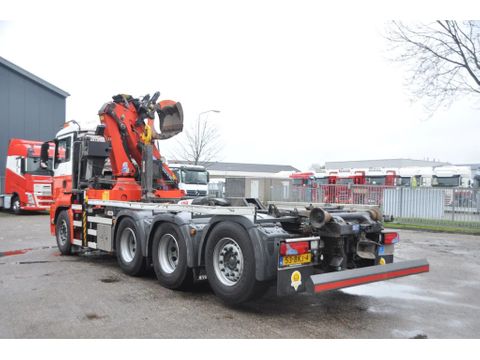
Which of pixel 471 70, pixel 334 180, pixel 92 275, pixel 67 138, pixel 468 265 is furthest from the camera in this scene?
pixel 334 180

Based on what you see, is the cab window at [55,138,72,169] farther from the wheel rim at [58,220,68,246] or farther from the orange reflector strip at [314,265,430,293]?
the orange reflector strip at [314,265,430,293]

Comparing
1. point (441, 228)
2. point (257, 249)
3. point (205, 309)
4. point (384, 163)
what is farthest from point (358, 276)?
point (384, 163)

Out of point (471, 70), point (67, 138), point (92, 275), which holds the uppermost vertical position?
point (471, 70)

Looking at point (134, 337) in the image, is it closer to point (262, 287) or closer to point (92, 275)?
point (262, 287)

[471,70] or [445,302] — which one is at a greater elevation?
[471,70]

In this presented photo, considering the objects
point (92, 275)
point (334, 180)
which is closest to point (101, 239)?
point (92, 275)

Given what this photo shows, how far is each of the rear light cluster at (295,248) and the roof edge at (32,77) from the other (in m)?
28.3

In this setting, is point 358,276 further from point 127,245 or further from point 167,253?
point 127,245

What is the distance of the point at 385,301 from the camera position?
6336mm

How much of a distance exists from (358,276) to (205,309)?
200 centimetres

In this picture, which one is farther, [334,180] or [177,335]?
[334,180]

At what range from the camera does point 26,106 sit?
29953 mm

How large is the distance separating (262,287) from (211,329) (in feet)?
2.69

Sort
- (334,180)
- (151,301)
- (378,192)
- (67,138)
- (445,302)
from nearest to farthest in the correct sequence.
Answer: (151,301) → (445,302) → (67,138) → (378,192) → (334,180)
